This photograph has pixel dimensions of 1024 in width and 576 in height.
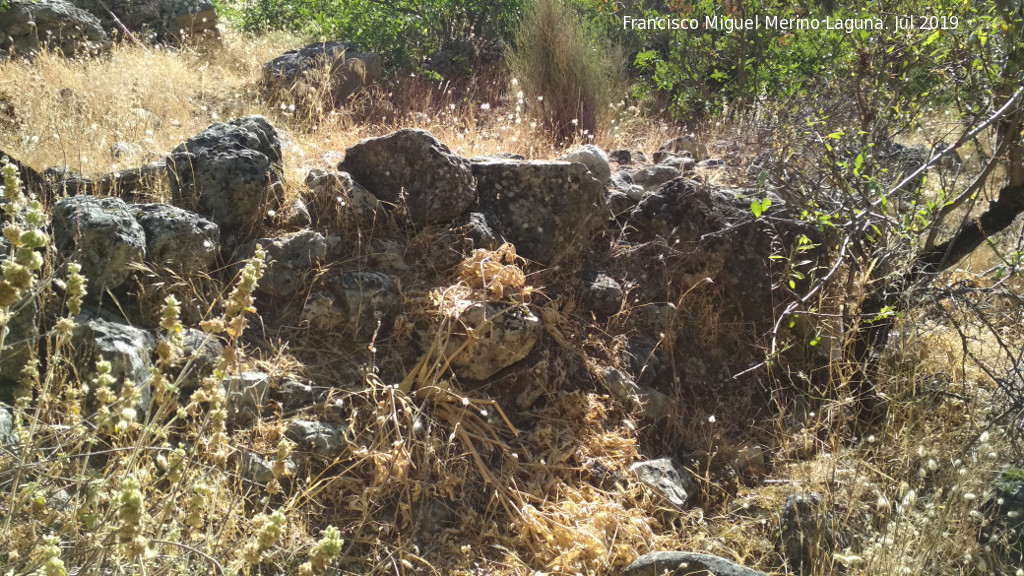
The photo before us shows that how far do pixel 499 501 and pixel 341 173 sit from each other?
1.80 metres

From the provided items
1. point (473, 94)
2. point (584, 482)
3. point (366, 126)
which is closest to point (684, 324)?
point (584, 482)

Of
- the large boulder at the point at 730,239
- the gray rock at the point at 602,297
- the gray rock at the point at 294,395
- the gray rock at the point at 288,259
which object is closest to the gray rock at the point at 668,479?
the gray rock at the point at 602,297

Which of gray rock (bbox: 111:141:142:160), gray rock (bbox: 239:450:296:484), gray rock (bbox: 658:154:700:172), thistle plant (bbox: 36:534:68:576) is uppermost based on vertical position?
gray rock (bbox: 658:154:700:172)

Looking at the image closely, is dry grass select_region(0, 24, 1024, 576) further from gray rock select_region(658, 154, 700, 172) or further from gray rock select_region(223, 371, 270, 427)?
gray rock select_region(658, 154, 700, 172)

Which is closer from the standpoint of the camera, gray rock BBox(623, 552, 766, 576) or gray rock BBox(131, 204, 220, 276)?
gray rock BBox(623, 552, 766, 576)

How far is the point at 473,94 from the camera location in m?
7.51

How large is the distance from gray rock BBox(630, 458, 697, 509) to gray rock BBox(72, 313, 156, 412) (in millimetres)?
2096

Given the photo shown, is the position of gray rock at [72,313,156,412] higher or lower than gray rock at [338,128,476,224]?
lower

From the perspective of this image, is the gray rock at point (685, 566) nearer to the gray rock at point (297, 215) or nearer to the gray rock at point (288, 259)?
the gray rock at point (288, 259)

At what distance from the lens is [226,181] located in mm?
3742

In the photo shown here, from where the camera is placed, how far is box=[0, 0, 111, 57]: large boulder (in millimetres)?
7324

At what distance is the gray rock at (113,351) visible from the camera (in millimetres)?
2943

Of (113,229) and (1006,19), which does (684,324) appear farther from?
(113,229)

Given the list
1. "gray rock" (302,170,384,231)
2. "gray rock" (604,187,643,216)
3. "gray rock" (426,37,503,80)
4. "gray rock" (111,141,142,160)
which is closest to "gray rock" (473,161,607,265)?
"gray rock" (604,187,643,216)
